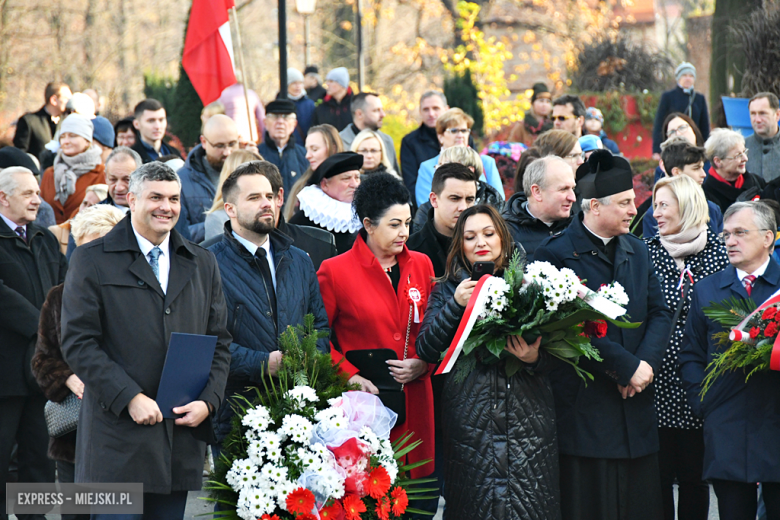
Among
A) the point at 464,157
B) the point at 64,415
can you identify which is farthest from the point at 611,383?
the point at 64,415

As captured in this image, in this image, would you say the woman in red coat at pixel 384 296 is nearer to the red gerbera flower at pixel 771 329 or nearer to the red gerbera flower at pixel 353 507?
the red gerbera flower at pixel 353 507

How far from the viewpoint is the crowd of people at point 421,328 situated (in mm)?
4215

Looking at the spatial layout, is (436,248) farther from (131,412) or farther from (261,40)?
(261,40)

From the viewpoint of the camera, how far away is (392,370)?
486cm

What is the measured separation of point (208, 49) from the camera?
9.05 meters

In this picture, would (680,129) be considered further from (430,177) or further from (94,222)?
(94,222)

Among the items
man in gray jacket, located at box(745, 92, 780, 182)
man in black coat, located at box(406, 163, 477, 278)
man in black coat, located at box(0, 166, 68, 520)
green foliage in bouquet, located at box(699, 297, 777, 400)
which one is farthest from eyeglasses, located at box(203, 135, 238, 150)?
man in gray jacket, located at box(745, 92, 780, 182)

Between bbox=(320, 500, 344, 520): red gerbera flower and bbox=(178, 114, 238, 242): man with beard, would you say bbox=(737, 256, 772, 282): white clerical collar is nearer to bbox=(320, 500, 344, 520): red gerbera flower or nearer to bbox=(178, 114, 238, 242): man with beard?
bbox=(320, 500, 344, 520): red gerbera flower

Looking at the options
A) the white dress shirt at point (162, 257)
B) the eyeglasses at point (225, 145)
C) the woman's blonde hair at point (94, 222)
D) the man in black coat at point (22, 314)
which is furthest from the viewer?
the eyeglasses at point (225, 145)

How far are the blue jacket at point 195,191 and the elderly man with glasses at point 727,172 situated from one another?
13.5 feet

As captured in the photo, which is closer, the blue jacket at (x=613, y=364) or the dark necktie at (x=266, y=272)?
the blue jacket at (x=613, y=364)

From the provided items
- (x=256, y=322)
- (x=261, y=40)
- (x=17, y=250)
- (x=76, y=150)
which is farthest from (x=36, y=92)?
(x=256, y=322)

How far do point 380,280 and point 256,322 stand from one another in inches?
29.2

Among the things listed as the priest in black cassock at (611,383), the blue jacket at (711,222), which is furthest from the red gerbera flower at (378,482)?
the blue jacket at (711,222)
